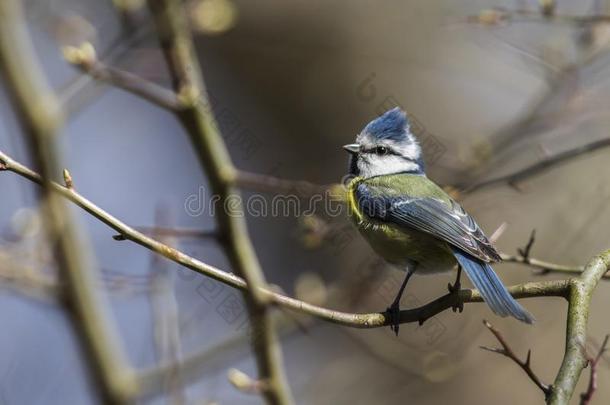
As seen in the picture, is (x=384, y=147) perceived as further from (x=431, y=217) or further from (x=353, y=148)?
(x=431, y=217)

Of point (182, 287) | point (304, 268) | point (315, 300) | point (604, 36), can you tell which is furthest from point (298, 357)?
point (604, 36)

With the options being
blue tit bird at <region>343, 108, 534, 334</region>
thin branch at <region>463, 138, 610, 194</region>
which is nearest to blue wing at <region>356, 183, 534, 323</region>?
blue tit bird at <region>343, 108, 534, 334</region>

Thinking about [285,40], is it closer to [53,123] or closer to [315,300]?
[315,300]

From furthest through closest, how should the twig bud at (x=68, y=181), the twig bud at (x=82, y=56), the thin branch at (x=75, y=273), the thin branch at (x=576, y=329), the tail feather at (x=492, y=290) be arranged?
the tail feather at (x=492, y=290) < the twig bud at (x=82, y=56) < the twig bud at (x=68, y=181) < the thin branch at (x=576, y=329) < the thin branch at (x=75, y=273)

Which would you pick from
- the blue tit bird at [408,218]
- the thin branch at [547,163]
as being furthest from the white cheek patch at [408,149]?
the thin branch at [547,163]

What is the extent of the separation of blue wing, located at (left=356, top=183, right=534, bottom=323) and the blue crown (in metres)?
0.39

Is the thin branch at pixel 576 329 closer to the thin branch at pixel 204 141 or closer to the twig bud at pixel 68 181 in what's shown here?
the thin branch at pixel 204 141

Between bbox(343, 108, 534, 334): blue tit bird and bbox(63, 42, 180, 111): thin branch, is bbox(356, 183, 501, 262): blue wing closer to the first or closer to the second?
bbox(343, 108, 534, 334): blue tit bird

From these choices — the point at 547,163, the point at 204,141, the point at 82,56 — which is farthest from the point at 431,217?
the point at 82,56

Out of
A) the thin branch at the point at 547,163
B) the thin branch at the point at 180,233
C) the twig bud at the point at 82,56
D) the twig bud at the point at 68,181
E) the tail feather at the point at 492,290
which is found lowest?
the tail feather at the point at 492,290

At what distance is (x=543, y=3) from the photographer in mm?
3469

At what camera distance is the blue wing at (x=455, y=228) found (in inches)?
107

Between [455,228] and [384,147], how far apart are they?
86cm

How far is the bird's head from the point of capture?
157 inches
